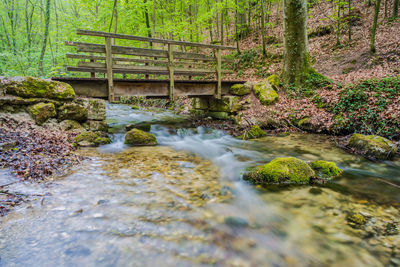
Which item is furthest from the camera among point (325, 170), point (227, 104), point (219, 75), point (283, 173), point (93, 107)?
point (227, 104)

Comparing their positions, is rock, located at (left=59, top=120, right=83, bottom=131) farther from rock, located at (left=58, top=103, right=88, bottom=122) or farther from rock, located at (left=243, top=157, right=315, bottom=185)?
rock, located at (left=243, top=157, right=315, bottom=185)

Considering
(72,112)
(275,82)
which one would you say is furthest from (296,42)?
(72,112)

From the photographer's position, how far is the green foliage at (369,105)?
6753 mm

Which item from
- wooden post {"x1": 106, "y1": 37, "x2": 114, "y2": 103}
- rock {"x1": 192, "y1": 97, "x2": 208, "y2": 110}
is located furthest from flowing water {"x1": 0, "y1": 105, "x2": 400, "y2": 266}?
rock {"x1": 192, "y1": 97, "x2": 208, "y2": 110}

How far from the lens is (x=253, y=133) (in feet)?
28.5

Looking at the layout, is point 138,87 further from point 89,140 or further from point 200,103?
point 200,103

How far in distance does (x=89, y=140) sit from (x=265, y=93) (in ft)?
27.2

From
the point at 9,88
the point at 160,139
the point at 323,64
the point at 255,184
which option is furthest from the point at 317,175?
the point at 323,64

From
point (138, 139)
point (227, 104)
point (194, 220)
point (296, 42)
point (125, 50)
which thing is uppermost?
point (296, 42)

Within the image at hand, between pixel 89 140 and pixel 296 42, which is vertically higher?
pixel 296 42

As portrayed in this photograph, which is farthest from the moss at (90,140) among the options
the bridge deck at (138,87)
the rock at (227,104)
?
the rock at (227,104)

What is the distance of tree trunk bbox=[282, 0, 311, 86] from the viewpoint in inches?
401

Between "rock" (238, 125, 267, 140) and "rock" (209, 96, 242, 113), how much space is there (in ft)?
9.03

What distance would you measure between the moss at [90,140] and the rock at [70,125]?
66 centimetres
